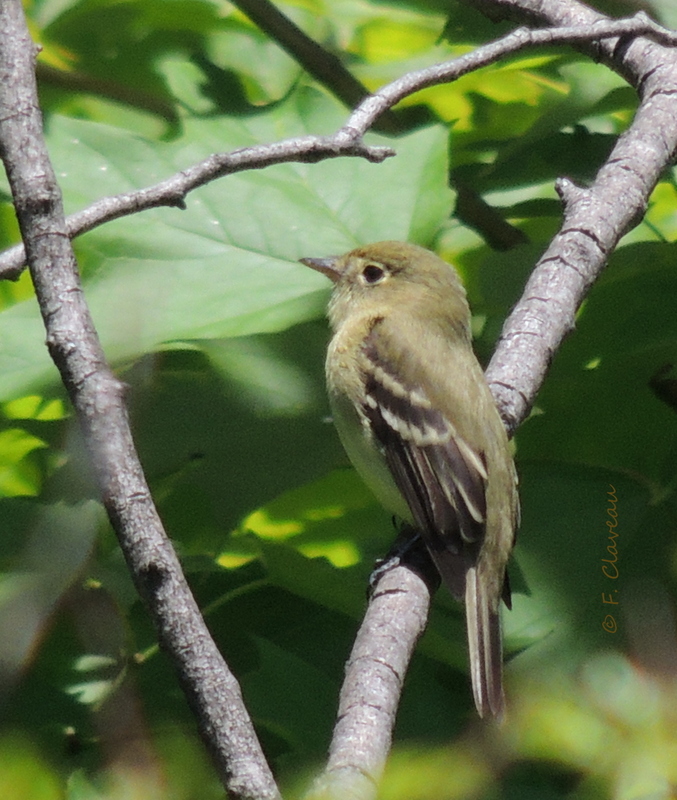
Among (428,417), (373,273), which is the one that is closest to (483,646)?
(428,417)

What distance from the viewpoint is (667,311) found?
2967 millimetres

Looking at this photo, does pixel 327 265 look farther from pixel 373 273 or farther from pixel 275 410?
pixel 275 410

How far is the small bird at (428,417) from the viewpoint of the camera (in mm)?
3172

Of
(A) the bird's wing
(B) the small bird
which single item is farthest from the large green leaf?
(A) the bird's wing

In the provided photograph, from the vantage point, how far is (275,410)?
2896 millimetres

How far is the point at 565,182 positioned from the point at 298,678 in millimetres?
1950

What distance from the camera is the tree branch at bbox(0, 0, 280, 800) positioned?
135 cm

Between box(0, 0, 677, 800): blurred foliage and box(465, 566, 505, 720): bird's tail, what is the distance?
0.06m

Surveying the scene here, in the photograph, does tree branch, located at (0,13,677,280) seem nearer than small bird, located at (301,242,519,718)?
Yes

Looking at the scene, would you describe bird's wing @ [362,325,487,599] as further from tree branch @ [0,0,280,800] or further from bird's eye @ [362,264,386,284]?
tree branch @ [0,0,280,800]

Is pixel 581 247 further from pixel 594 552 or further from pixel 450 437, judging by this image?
pixel 594 552

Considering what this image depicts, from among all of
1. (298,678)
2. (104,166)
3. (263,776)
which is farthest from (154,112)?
(263,776)

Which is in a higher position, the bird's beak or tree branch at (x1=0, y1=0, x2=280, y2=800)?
the bird's beak

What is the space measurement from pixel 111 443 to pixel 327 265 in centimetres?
233
